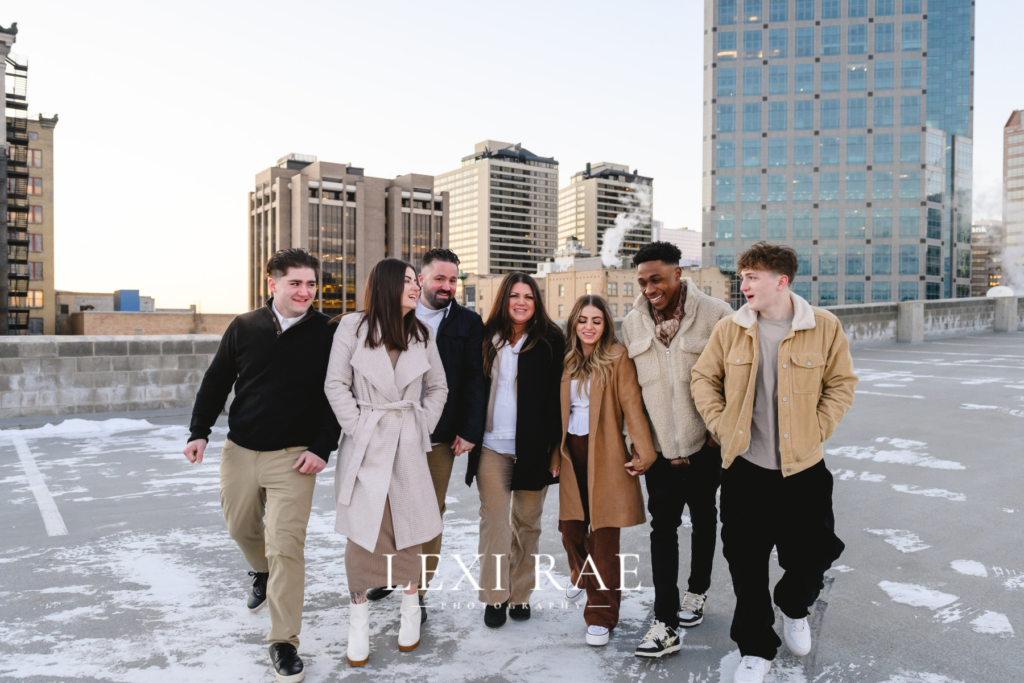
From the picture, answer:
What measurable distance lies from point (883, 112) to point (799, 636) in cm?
9978

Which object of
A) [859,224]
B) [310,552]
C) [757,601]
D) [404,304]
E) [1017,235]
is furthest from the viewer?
[1017,235]

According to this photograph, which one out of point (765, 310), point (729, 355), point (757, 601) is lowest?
point (757, 601)

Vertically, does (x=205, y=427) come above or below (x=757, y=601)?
above

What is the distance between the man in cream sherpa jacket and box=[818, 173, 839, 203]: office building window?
3729 inches

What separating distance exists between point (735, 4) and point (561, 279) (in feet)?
144

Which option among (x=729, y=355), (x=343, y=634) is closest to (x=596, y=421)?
(x=729, y=355)

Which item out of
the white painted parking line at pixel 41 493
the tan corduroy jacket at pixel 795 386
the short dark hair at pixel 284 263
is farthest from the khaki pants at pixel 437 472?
the white painted parking line at pixel 41 493

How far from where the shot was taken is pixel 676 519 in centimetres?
335

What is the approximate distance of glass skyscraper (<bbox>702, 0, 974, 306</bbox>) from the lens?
85500mm

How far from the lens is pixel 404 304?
3.31 metres

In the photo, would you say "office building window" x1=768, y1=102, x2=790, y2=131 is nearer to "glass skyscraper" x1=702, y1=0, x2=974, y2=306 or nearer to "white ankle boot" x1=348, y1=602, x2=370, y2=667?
"glass skyscraper" x1=702, y1=0, x2=974, y2=306

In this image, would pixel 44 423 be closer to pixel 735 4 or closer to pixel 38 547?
pixel 38 547

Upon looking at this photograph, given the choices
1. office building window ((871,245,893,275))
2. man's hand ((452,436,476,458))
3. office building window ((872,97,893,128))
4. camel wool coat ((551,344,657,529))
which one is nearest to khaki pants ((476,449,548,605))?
man's hand ((452,436,476,458))

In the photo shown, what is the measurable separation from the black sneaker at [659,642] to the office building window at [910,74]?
100910mm
